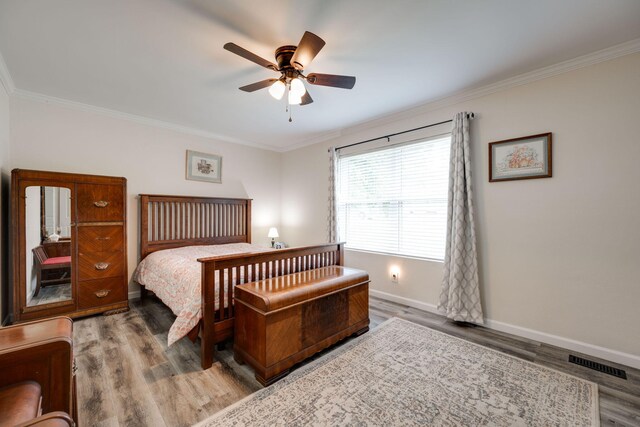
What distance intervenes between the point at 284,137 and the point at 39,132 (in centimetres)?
311

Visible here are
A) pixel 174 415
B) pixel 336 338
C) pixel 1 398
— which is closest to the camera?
pixel 1 398

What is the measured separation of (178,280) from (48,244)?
66.7 inches

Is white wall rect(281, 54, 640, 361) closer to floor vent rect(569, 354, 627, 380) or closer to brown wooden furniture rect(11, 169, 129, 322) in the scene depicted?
floor vent rect(569, 354, 627, 380)

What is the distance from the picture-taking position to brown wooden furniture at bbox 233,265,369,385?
190cm

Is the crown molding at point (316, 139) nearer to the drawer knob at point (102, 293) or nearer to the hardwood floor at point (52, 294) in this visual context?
the drawer knob at point (102, 293)

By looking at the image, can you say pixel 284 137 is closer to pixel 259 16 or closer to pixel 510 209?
pixel 259 16

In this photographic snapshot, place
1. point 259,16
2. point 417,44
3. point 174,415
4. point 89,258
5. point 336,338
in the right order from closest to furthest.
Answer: point 174,415
point 259,16
point 417,44
point 336,338
point 89,258

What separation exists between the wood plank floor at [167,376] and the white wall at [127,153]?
140cm

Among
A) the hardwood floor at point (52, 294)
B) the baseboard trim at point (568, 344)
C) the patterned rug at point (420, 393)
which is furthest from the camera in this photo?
the hardwood floor at point (52, 294)

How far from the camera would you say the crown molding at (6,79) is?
2400mm

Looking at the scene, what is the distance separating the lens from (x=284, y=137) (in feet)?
15.3

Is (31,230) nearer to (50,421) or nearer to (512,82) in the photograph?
(50,421)

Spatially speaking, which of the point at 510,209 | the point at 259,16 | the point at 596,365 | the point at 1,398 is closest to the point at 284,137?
the point at 259,16

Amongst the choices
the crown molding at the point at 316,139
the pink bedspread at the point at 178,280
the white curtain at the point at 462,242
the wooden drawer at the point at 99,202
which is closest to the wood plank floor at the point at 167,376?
the white curtain at the point at 462,242
